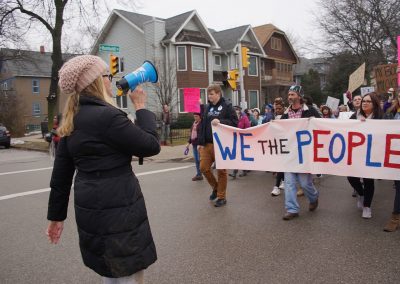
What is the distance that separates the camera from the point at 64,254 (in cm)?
471

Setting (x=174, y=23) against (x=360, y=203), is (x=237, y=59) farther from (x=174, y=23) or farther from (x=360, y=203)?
(x=360, y=203)

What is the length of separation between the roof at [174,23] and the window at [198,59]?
2.21 metres

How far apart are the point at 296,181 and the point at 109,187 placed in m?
4.27

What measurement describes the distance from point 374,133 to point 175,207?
334 centimetres

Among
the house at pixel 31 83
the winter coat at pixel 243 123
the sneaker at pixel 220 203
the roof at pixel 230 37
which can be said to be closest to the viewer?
the sneaker at pixel 220 203

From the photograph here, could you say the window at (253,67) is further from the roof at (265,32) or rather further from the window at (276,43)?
the window at (276,43)

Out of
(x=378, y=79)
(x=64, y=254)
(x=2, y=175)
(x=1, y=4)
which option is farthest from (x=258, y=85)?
(x=64, y=254)

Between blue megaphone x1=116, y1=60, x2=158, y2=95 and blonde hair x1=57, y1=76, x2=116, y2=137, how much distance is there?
0.18 m

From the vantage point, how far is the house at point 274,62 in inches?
1666

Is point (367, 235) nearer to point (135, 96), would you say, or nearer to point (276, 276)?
point (276, 276)

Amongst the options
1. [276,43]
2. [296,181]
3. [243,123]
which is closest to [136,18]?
[276,43]

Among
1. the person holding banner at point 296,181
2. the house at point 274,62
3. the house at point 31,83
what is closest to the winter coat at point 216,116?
the person holding banner at point 296,181

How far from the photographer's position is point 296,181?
6023mm

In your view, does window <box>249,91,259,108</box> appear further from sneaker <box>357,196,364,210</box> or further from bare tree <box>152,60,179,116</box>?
sneaker <box>357,196,364,210</box>
